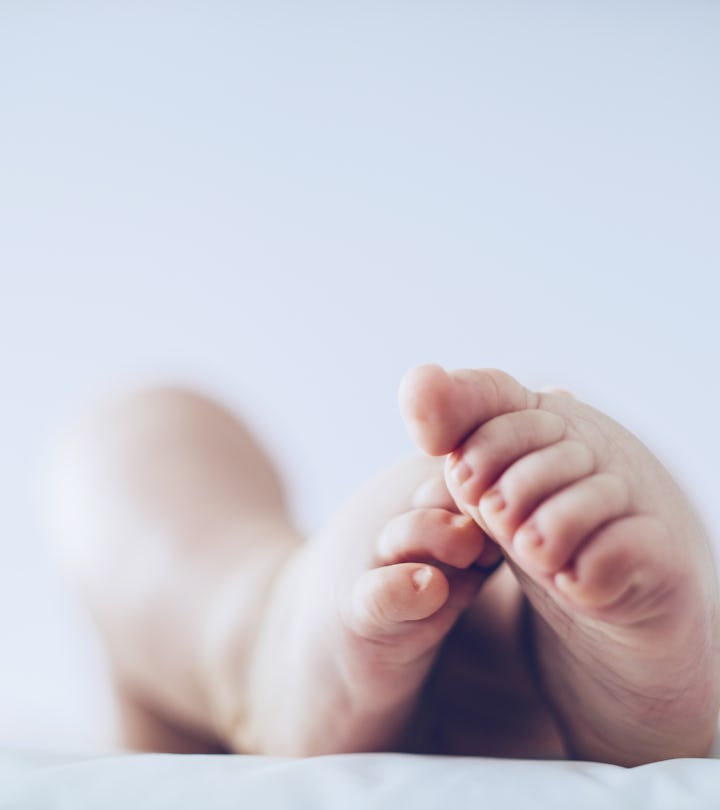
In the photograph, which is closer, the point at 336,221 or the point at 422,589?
the point at 422,589

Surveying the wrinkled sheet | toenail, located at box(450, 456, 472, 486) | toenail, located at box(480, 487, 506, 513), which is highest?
toenail, located at box(450, 456, 472, 486)

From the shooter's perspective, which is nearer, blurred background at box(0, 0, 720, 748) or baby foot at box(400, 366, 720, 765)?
baby foot at box(400, 366, 720, 765)

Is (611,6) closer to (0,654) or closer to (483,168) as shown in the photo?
(483,168)

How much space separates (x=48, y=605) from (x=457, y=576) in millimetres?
1600

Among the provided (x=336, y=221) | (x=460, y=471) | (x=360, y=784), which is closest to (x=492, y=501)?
(x=460, y=471)

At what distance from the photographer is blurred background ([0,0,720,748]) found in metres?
1.90

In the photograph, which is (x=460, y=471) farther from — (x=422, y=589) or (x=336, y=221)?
(x=336, y=221)

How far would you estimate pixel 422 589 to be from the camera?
53 centimetres

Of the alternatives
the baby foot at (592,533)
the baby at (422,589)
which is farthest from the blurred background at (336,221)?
the baby foot at (592,533)

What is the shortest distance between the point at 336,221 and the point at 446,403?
1.69 meters

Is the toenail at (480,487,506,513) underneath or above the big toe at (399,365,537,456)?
underneath

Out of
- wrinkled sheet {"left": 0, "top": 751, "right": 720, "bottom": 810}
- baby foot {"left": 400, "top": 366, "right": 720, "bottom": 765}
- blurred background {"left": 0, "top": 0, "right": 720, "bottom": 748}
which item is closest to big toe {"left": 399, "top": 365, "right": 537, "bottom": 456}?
baby foot {"left": 400, "top": 366, "right": 720, "bottom": 765}

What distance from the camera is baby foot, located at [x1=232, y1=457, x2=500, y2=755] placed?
0.55m

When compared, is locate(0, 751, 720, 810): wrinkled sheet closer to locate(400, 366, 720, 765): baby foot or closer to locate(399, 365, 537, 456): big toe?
locate(400, 366, 720, 765): baby foot
